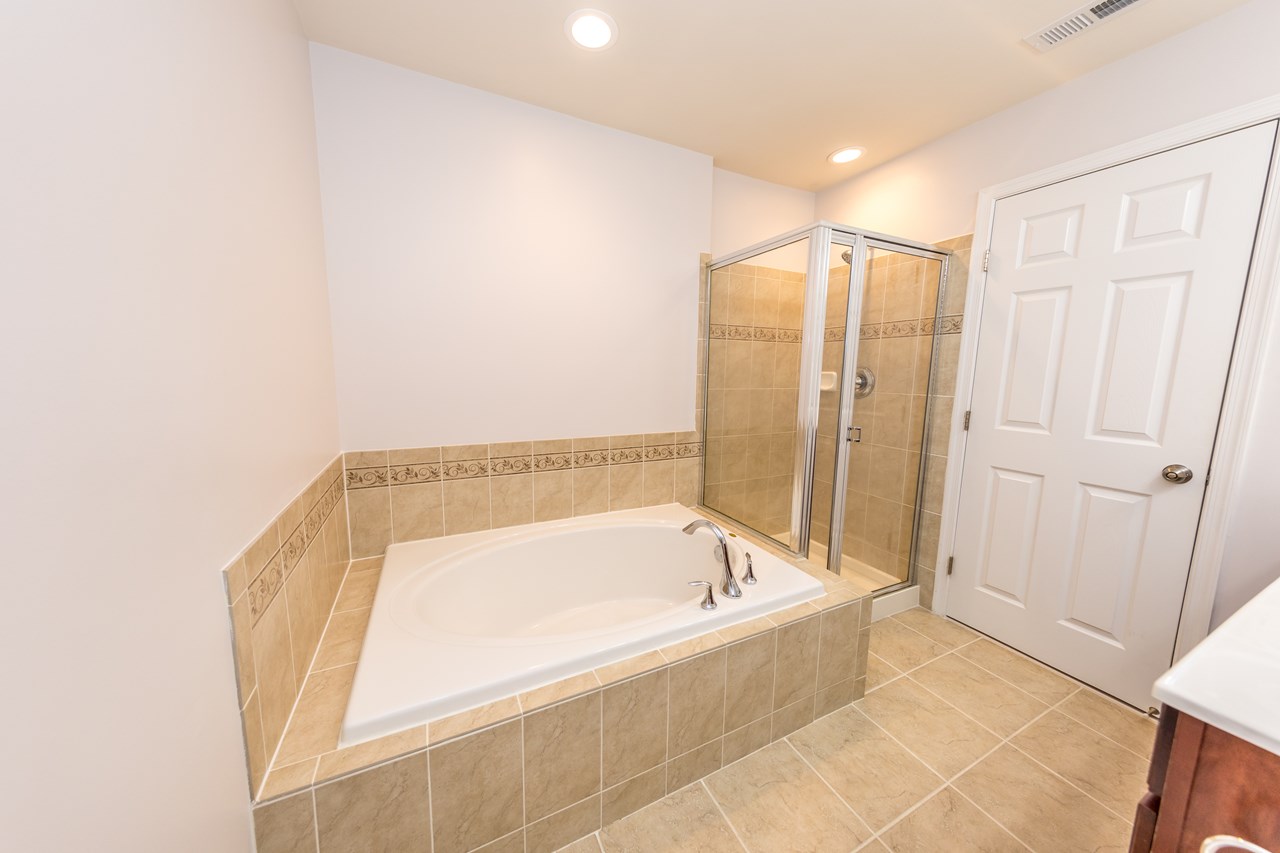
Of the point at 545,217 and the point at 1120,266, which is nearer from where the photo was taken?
the point at 1120,266

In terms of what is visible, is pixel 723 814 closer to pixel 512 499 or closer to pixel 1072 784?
pixel 1072 784

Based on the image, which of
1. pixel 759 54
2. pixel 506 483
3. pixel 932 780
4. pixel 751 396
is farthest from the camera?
pixel 751 396

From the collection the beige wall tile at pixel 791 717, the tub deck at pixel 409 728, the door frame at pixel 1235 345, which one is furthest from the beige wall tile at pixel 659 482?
the door frame at pixel 1235 345

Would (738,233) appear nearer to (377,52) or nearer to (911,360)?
(911,360)

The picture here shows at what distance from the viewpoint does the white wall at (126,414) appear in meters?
0.41

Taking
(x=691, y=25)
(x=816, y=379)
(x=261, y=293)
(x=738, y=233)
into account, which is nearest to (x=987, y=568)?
(x=816, y=379)

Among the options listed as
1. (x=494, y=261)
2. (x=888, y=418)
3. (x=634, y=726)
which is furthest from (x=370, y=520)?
(x=888, y=418)

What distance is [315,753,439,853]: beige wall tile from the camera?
2.83 ft

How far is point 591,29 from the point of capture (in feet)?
4.52

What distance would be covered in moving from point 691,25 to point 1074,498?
2192 millimetres

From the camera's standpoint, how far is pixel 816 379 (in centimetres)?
175

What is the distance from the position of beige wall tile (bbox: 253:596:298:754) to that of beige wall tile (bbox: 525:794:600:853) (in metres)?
0.63

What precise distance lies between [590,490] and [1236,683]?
6.07ft

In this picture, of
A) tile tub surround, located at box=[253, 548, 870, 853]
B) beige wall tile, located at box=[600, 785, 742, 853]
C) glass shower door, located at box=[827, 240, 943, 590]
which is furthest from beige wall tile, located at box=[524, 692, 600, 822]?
glass shower door, located at box=[827, 240, 943, 590]
